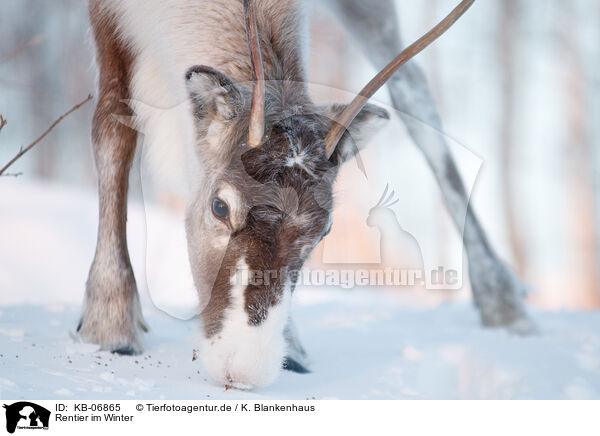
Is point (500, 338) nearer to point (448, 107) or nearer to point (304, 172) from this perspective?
point (304, 172)

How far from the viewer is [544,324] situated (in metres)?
3.21

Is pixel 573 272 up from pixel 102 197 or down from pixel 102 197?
up

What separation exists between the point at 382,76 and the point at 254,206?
54 cm

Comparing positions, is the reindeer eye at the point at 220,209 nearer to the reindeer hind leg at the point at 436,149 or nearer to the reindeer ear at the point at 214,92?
the reindeer ear at the point at 214,92

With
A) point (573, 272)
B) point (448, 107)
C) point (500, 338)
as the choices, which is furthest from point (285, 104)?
point (573, 272)

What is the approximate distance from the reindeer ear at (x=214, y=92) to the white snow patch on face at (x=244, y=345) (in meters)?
0.48

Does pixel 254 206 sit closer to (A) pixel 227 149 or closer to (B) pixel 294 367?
(A) pixel 227 149

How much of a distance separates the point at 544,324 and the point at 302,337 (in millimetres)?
1378

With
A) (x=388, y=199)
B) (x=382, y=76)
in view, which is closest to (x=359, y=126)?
(x=382, y=76)

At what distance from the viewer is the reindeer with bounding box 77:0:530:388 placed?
4.98 ft

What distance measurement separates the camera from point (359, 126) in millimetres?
1858
